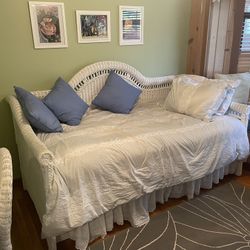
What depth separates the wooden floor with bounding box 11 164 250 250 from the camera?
179cm

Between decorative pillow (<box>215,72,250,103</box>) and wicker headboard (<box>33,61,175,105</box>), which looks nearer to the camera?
wicker headboard (<box>33,61,175,105</box>)

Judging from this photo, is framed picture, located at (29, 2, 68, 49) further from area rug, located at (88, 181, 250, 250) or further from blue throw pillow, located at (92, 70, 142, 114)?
area rug, located at (88, 181, 250, 250)

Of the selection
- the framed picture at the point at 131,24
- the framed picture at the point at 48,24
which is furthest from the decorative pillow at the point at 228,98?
the framed picture at the point at 48,24

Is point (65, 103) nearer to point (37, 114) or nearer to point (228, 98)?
point (37, 114)

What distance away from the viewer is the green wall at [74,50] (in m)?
2.22

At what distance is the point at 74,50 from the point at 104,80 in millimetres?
414

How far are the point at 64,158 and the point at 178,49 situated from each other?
2.15 meters

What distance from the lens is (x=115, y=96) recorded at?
8.29ft

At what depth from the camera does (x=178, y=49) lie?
3.13m

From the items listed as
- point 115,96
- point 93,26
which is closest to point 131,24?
point 93,26

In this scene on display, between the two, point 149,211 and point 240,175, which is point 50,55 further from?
point 240,175

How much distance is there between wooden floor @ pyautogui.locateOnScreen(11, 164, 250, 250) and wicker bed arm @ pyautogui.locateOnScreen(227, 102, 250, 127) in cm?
62

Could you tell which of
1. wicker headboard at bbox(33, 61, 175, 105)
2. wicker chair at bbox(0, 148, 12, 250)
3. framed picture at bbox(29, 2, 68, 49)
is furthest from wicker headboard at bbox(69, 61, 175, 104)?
wicker chair at bbox(0, 148, 12, 250)

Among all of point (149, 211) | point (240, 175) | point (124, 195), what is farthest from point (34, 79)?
point (240, 175)
